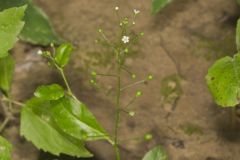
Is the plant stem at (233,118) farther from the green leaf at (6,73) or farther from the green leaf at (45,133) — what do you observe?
the green leaf at (6,73)

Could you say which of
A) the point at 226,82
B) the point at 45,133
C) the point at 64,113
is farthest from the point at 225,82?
the point at 45,133

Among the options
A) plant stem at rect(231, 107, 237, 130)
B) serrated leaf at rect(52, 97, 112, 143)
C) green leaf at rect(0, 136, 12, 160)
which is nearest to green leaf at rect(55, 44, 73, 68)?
serrated leaf at rect(52, 97, 112, 143)

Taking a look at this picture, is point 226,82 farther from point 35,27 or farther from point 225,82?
point 35,27

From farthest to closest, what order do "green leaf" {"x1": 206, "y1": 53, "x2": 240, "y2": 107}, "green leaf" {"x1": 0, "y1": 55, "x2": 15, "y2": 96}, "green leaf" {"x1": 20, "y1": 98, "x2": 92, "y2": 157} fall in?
"green leaf" {"x1": 0, "y1": 55, "x2": 15, "y2": 96} → "green leaf" {"x1": 20, "y1": 98, "x2": 92, "y2": 157} → "green leaf" {"x1": 206, "y1": 53, "x2": 240, "y2": 107}

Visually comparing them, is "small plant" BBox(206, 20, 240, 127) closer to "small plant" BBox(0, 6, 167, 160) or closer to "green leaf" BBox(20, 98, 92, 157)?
"small plant" BBox(0, 6, 167, 160)

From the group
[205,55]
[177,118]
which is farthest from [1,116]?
Result: [205,55]

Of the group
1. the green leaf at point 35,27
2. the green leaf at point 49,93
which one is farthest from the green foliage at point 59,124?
the green leaf at point 35,27
